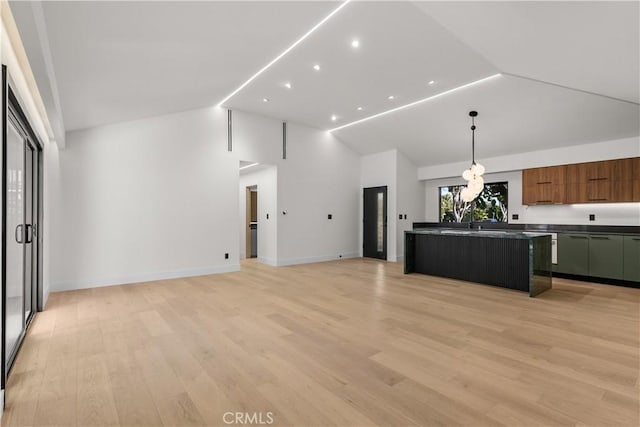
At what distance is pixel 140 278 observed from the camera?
564cm

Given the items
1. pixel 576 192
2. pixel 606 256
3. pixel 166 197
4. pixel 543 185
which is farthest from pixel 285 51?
pixel 606 256

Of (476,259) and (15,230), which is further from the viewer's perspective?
(476,259)

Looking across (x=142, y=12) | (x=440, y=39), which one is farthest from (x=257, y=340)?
(x=440, y=39)

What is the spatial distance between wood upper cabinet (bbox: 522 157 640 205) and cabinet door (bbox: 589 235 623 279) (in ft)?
2.41

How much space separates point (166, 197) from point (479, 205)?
7023 mm

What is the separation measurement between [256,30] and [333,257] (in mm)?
5831

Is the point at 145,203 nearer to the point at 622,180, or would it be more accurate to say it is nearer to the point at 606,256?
the point at 606,256

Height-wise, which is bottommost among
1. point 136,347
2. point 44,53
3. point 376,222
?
point 136,347

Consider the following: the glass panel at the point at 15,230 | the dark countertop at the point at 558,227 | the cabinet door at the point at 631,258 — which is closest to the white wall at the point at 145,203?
the glass panel at the point at 15,230

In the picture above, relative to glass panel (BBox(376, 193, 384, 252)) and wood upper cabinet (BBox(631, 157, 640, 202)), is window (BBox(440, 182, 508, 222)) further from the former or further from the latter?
wood upper cabinet (BBox(631, 157, 640, 202))

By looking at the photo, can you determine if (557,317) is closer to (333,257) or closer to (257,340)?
(257,340)

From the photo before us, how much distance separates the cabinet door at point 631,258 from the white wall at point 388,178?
4.23 metres

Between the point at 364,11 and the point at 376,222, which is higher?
the point at 364,11

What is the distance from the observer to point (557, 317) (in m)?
3.60
